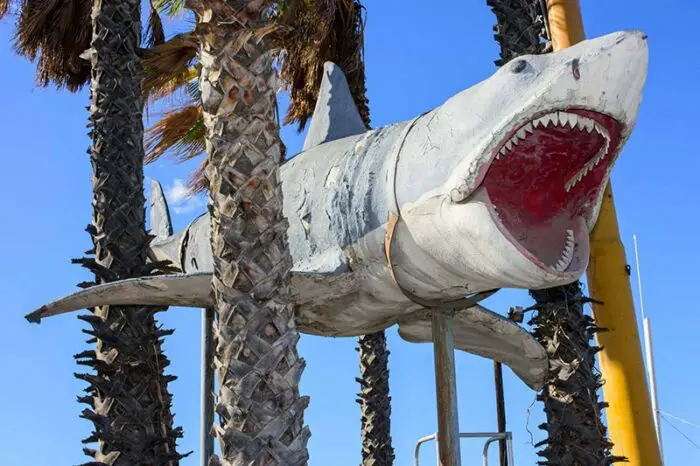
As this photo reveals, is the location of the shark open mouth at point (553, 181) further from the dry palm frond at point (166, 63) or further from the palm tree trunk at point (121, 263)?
the dry palm frond at point (166, 63)

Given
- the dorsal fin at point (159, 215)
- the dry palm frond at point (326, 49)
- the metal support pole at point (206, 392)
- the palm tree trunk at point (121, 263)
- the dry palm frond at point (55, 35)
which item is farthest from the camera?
the dry palm frond at point (326, 49)

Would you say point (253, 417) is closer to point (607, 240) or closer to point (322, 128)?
point (322, 128)

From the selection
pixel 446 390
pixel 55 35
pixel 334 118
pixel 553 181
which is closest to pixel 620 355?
pixel 446 390

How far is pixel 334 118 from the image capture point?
22.6 feet

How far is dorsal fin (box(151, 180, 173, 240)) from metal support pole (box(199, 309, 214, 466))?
2.59 meters

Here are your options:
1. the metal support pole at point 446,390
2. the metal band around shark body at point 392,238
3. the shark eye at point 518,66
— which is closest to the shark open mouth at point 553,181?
the shark eye at point 518,66

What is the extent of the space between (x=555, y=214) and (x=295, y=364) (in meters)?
1.71

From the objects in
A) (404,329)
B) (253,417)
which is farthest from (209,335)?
(253,417)

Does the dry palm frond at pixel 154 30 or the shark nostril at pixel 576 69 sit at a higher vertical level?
the dry palm frond at pixel 154 30

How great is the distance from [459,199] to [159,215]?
5789 mm

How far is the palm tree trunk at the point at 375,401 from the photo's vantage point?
421 inches

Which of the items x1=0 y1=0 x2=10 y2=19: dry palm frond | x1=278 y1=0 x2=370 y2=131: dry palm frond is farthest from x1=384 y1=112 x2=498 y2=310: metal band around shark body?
x1=0 y1=0 x2=10 y2=19: dry palm frond

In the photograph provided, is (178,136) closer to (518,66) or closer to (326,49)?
(326,49)

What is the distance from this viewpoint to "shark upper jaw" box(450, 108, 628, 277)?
15.9 ft
